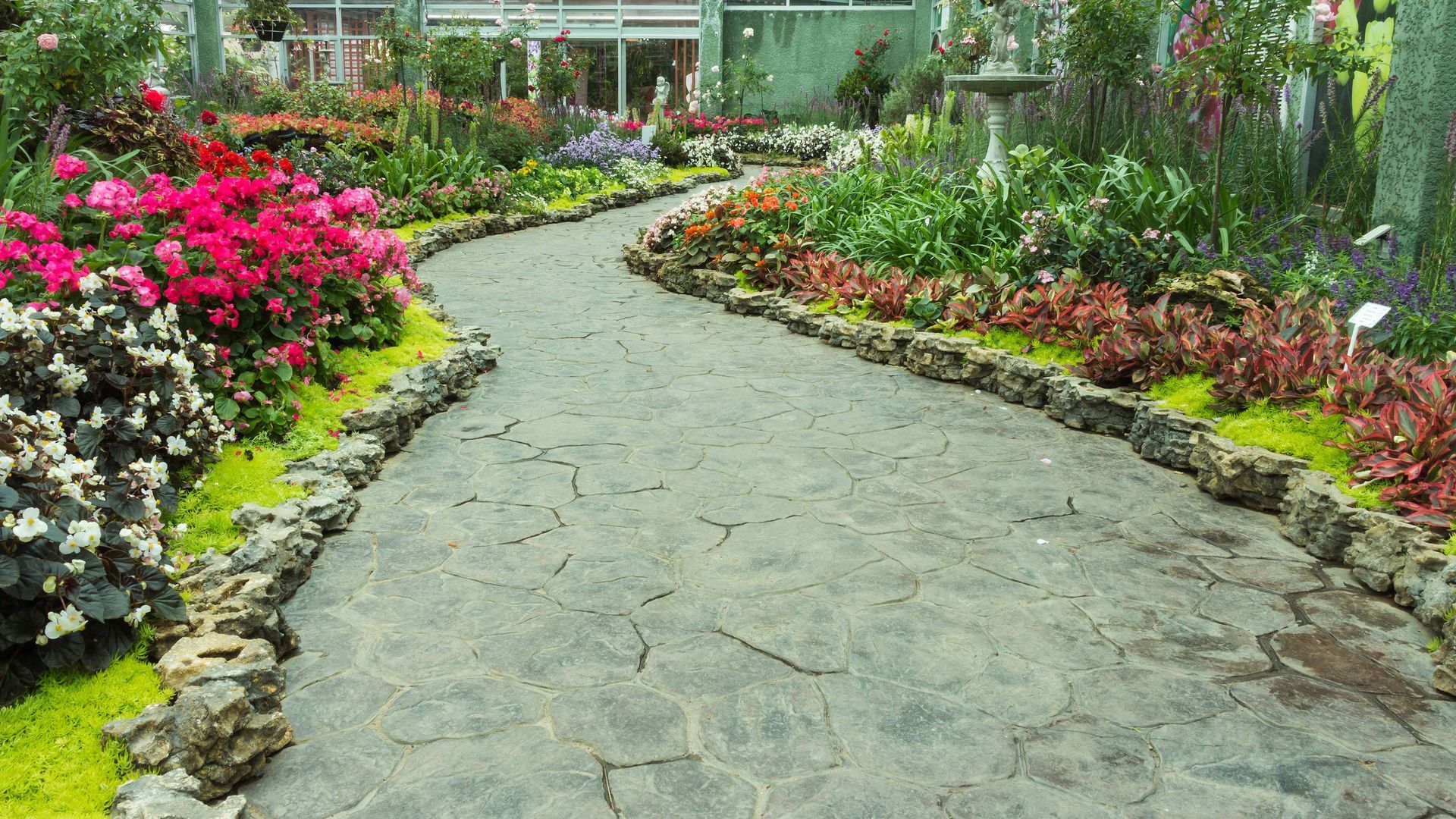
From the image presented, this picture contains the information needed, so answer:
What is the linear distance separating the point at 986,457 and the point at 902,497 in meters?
0.72

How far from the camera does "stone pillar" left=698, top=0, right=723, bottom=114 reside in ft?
70.6

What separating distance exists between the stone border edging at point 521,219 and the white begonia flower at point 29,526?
7.25 meters

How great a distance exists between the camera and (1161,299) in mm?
5266

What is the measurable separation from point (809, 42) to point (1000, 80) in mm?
14684

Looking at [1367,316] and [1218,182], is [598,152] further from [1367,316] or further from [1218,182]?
[1367,316]

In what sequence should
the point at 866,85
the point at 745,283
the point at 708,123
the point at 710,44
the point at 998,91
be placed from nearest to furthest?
the point at 745,283
the point at 998,91
the point at 708,123
the point at 866,85
the point at 710,44

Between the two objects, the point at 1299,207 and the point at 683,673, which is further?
the point at 1299,207

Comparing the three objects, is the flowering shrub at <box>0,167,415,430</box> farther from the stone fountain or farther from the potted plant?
the potted plant

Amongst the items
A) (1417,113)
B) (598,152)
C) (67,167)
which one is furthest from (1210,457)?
(598,152)

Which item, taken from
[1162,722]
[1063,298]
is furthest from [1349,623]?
[1063,298]

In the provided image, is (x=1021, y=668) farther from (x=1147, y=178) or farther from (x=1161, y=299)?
(x=1147, y=178)

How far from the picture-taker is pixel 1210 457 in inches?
169

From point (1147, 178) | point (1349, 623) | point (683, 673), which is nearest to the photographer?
point (683, 673)

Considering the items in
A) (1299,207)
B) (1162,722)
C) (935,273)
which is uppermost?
(1299,207)
